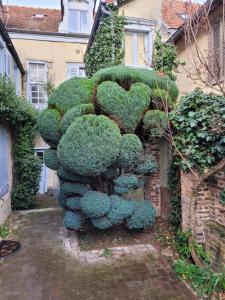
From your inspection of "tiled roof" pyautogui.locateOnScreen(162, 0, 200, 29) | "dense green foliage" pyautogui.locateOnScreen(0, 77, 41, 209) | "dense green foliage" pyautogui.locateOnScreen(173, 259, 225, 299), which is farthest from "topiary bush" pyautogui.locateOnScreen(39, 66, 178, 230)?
"tiled roof" pyautogui.locateOnScreen(162, 0, 200, 29)

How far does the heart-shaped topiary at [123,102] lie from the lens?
5.94m

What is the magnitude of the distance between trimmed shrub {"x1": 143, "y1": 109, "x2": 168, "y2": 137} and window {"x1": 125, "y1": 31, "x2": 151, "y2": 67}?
14.3 ft

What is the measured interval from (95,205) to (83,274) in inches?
52.7

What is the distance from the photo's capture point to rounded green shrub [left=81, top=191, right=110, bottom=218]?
18.9 feet

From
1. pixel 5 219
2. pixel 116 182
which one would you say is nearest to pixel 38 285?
pixel 116 182

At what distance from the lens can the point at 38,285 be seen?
4.59 meters

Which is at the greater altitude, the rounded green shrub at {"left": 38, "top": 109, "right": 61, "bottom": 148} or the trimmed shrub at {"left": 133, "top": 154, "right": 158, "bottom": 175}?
the rounded green shrub at {"left": 38, "top": 109, "right": 61, "bottom": 148}

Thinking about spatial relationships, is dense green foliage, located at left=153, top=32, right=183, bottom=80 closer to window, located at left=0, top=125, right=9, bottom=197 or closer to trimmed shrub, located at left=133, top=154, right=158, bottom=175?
trimmed shrub, located at left=133, top=154, right=158, bottom=175

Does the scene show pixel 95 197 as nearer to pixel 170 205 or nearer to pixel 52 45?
pixel 170 205

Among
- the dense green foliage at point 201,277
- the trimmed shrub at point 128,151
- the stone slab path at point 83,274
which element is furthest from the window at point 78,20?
the dense green foliage at point 201,277

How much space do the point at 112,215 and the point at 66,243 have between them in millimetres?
1412

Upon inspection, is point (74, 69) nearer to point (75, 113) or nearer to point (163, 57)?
point (163, 57)

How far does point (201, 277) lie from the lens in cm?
449

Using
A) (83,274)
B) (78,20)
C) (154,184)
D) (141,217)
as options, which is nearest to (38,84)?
(78,20)
